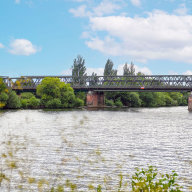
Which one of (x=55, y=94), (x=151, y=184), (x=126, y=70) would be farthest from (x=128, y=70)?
(x=151, y=184)

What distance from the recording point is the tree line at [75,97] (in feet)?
322

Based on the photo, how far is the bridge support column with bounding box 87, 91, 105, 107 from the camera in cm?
→ 12562

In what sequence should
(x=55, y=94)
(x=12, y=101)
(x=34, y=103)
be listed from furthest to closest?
(x=55, y=94), (x=34, y=103), (x=12, y=101)

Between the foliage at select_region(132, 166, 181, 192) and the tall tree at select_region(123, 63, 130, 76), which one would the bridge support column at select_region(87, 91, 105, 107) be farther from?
the foliage at select_region(132, 166, 181, 192)

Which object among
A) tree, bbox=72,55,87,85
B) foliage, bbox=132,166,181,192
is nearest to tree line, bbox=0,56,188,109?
tree, bbox=72,55,87,85

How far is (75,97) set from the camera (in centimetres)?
12194

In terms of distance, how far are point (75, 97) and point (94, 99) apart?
10.00m

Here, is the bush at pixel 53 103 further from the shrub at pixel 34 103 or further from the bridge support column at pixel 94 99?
the bridge support column at pixel 94 99

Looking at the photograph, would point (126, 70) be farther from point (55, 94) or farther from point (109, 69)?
point (55, 94)

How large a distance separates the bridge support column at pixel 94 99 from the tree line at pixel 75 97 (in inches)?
108

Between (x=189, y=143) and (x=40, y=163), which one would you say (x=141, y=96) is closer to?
(x=189, y=143)

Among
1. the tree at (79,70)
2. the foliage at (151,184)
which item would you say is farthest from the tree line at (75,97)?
Answer: the foliage at (151,184)

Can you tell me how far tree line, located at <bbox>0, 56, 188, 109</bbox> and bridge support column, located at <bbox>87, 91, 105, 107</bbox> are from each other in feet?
8.96

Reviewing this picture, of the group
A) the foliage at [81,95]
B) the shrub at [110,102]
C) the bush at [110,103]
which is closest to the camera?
the bush at [110,103]
